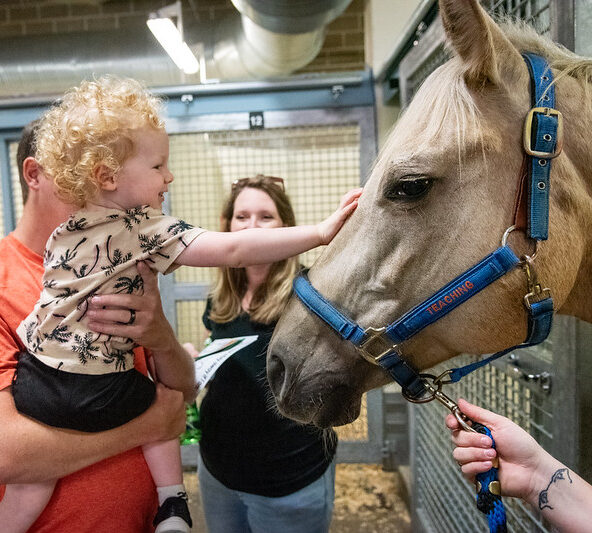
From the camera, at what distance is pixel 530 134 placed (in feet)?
2.23

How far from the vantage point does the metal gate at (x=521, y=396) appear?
0.92m

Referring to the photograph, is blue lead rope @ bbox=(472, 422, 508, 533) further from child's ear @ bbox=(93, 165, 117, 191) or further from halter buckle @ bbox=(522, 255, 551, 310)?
child's ear @ bbox=(93, 165, 117, 191)

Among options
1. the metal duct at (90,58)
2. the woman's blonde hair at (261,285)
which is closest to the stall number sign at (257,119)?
the metal duct at (90,58)

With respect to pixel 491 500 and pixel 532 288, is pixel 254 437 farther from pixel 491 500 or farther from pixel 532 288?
pixel 532 288

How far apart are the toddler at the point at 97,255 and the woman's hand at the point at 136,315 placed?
1 centimetres

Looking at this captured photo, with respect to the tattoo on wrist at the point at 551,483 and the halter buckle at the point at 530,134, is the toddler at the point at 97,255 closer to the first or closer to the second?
the halter buckle at the point at 530,134

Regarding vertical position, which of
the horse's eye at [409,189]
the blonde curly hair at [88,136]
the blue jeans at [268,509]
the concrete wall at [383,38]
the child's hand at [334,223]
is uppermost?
the concrete wall at [383,38]

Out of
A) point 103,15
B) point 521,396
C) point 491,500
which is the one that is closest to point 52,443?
point 491,500

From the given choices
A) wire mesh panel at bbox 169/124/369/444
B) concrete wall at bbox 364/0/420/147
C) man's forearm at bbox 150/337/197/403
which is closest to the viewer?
man's forearm at bbox 150/337/197/403

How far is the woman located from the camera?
1118 mm

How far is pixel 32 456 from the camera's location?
2.48 feet

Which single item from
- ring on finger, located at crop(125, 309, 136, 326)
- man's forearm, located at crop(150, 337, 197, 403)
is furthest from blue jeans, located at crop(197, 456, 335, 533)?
ring on finger, located at crop(125, 309, 136, 326)

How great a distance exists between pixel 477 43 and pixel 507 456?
0.66 m

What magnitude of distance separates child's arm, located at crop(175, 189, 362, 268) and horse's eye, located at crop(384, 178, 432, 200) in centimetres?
13
